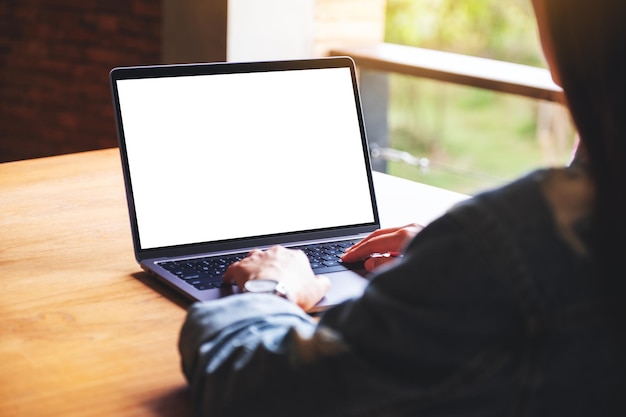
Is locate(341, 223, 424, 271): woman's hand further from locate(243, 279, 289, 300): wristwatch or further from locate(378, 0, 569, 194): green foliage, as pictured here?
locate(378, 0, 569, 194): green foliage

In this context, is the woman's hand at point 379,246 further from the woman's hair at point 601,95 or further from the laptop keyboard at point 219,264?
the woman's hair at point 601,95

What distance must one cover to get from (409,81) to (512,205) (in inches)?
229

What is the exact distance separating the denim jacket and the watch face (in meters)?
0.36

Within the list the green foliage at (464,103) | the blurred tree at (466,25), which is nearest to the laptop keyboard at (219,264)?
the green foliage at (464,103)

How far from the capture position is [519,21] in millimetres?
6480

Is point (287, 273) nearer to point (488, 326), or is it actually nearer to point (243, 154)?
point (243, 154)

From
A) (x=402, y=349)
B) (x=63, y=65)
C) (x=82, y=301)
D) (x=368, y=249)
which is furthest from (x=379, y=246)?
(x=63, y=65)

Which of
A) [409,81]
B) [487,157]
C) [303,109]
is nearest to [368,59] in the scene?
[303,109]

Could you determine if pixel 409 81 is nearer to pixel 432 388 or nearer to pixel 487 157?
pixel 487 157

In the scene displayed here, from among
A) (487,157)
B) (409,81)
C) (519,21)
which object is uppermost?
(519,21)

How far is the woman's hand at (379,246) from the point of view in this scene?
1266 mm

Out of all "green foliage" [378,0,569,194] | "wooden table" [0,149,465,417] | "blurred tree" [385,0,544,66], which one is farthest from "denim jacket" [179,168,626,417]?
"blurred tree" [385,0,544,66]

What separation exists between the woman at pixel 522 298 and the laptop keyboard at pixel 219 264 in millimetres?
464

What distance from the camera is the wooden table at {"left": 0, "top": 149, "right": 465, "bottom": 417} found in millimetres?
919
